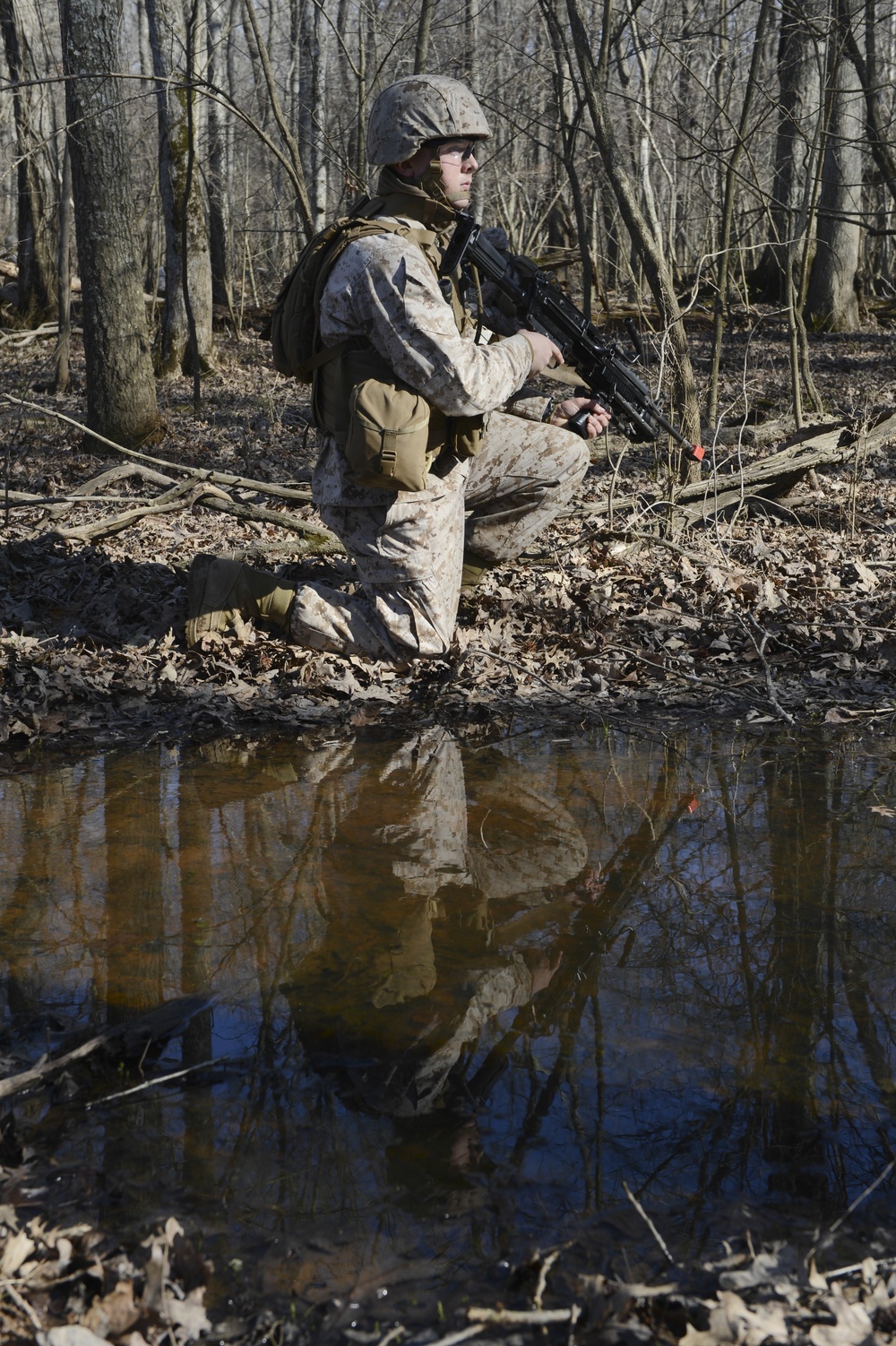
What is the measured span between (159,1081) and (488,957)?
0.77 m

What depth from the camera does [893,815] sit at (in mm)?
3051

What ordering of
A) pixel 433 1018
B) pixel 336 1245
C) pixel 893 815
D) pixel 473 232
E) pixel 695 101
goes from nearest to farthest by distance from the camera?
pixel 336 1245, pixel 433 1018, pixel 893 815, pixel 473 232, pixel 695 101

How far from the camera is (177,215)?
1381cm

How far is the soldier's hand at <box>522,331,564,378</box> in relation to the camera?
180 inches

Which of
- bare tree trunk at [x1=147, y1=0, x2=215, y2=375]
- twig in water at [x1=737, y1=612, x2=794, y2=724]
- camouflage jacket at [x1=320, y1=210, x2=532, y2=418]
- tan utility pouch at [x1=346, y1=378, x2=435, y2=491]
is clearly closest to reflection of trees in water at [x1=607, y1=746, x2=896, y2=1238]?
twig in water at [x1=737, y1=612, x2=794, y2=724]

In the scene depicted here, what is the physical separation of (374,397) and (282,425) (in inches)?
297

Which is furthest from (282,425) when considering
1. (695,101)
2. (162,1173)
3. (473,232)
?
(695,101)

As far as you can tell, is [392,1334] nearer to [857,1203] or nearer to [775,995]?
[857,1203]

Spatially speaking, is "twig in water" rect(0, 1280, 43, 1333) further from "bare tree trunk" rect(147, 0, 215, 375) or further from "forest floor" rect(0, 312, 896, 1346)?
"bare tree trunk" rect(147, 0, 215, 375)

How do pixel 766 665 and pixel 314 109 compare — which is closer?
pixel 766 665

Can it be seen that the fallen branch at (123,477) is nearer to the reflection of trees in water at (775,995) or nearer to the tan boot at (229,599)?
the tan boot at (229,599)

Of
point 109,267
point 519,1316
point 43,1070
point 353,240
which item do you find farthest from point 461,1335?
point 109,267

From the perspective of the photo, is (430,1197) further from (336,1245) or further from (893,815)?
(893,815)

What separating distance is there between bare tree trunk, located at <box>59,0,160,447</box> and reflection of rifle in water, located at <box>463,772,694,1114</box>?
24.8 feet
